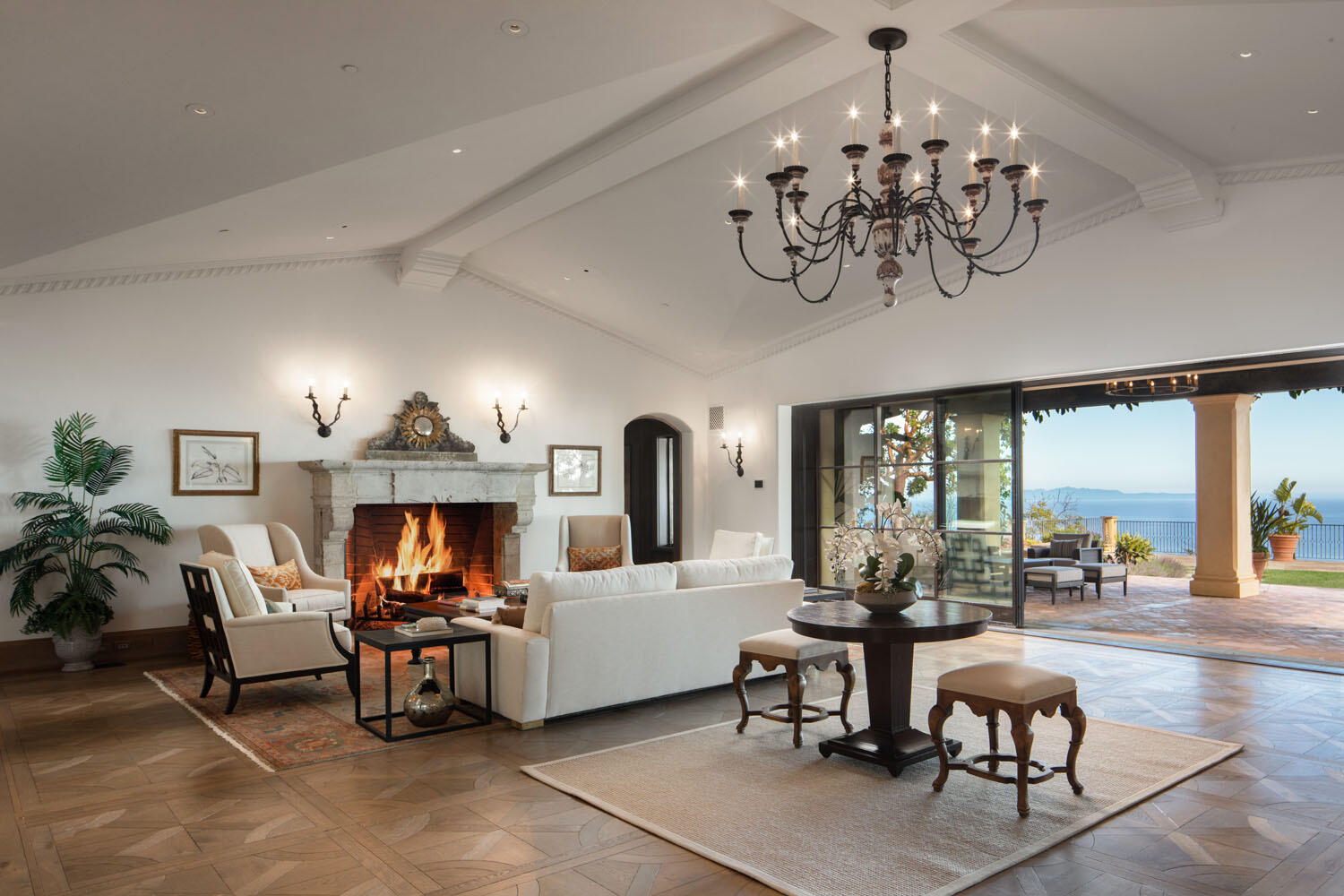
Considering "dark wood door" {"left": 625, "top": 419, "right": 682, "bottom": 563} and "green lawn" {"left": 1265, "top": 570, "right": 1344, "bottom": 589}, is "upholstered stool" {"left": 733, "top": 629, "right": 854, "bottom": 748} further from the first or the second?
"green lawn" {"left": 1265, "top": 570, "right": 1344, "bottom": 589}

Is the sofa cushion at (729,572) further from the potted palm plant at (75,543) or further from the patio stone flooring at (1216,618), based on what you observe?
the potted palm plant at (75,543)

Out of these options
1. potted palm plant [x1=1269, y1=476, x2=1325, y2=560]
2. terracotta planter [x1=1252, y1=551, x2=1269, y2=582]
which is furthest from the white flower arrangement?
potted palm plant [x1=1269, y1=476, x2=1325, y2=560]

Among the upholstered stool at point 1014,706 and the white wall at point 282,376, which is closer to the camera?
the upholstered stool at point 1014,706

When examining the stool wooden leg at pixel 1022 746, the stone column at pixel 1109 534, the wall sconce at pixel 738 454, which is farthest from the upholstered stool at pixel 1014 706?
the stone column at pixel 1109 534

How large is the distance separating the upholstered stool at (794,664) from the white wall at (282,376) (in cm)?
528

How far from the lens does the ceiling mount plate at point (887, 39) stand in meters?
4.55

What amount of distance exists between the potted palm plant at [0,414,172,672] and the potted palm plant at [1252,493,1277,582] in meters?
13.5

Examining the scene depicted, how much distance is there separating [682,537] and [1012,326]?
199 inches

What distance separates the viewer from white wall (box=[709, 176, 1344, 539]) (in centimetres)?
640

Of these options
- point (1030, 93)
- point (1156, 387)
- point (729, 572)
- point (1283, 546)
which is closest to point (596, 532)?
point (729, 572)

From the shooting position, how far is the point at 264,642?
551 cm

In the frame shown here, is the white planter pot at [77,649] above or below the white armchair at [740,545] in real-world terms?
below

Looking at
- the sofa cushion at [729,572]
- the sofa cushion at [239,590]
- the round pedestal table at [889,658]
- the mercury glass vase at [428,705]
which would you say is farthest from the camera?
the sofa cushion at [729,572]

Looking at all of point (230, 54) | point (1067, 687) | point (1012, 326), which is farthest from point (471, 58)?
point (1012, 326)
